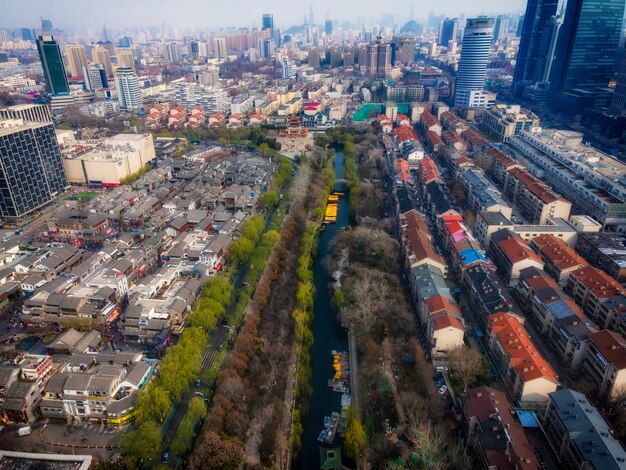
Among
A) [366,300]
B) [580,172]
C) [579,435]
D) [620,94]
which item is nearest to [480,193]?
[580,172]

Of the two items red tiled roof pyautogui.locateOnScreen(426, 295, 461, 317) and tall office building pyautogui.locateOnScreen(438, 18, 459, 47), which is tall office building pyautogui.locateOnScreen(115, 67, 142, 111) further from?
tall office building pyautogui.locateOnScreen(438, 18, 459, 47)

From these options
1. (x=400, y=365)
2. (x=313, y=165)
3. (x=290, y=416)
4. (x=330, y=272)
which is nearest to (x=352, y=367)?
(x=400, y=365)

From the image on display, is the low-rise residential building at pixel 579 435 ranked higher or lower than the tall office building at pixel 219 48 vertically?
lower

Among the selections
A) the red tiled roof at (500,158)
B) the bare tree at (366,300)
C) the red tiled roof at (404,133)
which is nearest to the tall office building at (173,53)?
the red tiled roof at (404,133)

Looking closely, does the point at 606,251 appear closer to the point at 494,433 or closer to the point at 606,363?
the point at 606,363

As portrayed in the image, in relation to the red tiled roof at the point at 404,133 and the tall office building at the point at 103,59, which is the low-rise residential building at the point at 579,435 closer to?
the red tiled roof at the point at 404,133

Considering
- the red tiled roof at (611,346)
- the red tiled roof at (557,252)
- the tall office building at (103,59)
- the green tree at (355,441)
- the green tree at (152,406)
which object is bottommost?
the green tree at (355,441)
